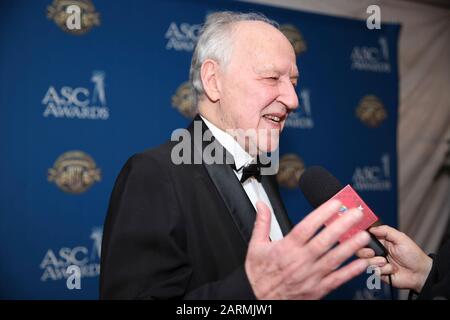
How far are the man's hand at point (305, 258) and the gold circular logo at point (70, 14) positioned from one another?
1.82 m

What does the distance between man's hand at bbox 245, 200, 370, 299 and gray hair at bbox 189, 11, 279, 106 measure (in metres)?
0.70

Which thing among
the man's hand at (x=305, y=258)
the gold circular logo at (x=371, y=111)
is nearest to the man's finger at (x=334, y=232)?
the man's hand at (x=305, y=258)

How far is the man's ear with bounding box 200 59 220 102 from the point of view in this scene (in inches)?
54.0

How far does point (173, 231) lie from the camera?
103 centimetres

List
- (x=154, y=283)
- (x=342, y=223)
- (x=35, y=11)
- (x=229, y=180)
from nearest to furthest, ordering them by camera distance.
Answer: (x=342, y=223), (x=154, y=283), (x=229, y=180), (x=35, y=11)

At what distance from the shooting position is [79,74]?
7.19 feet

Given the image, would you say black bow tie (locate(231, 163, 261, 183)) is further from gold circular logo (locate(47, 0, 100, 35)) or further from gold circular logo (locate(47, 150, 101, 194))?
gold circular logo (locate(47, 0, 100, 35))

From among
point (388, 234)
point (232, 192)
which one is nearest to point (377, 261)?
point (388, 234)

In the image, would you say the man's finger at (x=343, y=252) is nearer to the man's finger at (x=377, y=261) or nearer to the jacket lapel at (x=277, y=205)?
the man's finger at (x=377, y=261)

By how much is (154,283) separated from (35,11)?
178 centimetres

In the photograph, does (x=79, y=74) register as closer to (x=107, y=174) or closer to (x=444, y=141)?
(x=107, y=174)

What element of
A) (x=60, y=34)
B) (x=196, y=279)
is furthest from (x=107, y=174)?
(x=196, y=279)

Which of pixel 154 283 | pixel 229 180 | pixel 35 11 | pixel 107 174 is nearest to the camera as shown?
pixel 154 283

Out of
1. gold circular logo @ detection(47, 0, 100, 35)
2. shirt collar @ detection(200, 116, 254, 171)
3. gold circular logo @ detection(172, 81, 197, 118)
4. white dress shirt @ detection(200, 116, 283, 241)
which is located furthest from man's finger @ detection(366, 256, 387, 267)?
gold circular logo @ detection(47, 0, 100, 35)
